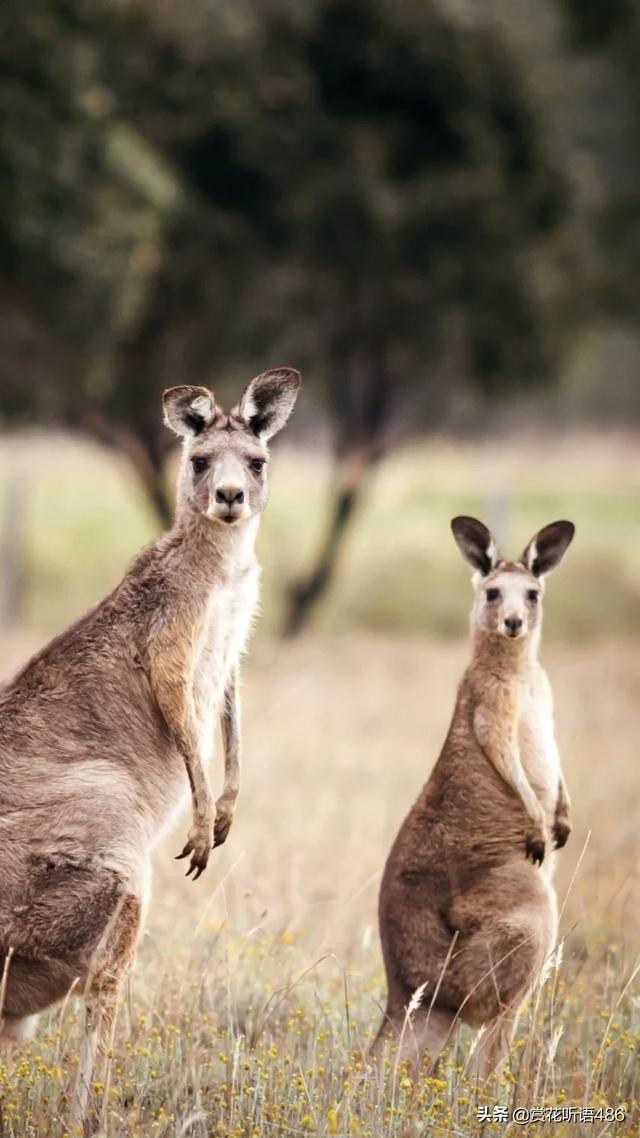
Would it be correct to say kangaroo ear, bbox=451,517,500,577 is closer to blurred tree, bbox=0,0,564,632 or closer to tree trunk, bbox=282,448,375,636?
blurred tree, bbox=0,0,564,632

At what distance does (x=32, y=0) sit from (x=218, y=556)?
7179mm

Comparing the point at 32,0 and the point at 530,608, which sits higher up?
the point at 32,0

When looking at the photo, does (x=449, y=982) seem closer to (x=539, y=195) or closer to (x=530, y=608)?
(x=530, y=608)

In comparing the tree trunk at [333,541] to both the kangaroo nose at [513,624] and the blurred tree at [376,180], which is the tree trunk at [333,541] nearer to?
the blurred tree at [376,180]

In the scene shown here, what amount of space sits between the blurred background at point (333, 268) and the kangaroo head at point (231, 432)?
423cm

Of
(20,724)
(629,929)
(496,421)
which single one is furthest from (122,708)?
(496,421)

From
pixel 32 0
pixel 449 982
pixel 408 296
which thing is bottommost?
pixel 449 982

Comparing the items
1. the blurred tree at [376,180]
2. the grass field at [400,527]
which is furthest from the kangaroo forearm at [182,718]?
the blurred tree at [376,180]

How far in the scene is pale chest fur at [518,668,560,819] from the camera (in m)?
4.37

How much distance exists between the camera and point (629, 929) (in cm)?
633

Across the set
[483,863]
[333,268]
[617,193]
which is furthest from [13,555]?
[483,863]

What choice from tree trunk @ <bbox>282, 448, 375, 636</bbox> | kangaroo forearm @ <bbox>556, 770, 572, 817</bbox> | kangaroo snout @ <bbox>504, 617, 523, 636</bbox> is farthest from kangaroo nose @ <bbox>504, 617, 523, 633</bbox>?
tree trunk @ <bbox>282, 448, 375, 636</bbox>

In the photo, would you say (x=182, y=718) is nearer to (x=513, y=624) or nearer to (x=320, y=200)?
(x=513, y=624)

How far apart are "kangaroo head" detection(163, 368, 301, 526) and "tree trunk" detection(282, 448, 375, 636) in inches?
494
